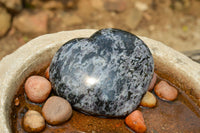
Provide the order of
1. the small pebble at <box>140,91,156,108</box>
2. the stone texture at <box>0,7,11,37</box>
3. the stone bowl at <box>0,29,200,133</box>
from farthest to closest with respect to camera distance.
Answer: the stone texture at <box>0,7,11,37</box> < the small pebble at <box>140,91,156,108</box> < the stone bowl at <box>0,29,200,133</box>

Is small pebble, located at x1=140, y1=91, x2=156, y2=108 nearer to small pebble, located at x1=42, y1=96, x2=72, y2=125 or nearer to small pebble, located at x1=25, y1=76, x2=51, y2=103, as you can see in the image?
small pebble, located at x1=42, y1=96, x2=72, y2=125

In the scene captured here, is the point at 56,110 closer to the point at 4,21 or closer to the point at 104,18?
the point at 4,21

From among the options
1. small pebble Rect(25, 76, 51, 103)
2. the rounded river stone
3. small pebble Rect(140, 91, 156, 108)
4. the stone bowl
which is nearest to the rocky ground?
the stone bowl

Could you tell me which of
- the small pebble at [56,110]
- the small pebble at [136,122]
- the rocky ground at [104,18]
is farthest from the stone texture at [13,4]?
the small pebble at [136,122]

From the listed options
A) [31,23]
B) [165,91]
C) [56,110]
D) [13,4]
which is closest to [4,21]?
[13,4]

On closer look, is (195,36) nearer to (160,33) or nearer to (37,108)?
(160,33)

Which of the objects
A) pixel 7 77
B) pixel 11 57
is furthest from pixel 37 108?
pixel 11 57
